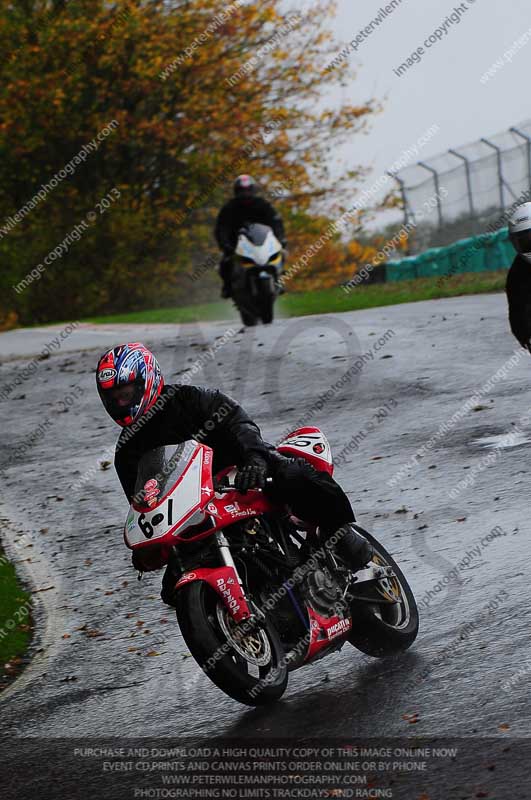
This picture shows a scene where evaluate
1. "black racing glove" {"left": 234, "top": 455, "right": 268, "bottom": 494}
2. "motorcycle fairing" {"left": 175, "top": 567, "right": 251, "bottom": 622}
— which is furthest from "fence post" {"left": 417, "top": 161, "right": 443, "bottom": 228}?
"motorcycle fairing" {"left": 175, "top": 567, "right": 251, "bottom": 622}

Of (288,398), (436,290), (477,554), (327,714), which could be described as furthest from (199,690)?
(436,290)

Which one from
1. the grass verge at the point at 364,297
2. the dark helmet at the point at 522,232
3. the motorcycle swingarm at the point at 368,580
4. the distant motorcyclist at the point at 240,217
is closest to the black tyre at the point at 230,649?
the motorcycle swingarm at the point at 368,580

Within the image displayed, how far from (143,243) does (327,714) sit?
35617 millimetres

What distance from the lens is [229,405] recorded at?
19.8ft

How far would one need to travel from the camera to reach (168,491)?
5477 millimetres

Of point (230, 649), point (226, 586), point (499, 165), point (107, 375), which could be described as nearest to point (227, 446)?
point (107, 375)

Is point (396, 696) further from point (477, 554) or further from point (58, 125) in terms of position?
point (58, 125)

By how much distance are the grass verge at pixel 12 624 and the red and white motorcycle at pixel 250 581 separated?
197 cm

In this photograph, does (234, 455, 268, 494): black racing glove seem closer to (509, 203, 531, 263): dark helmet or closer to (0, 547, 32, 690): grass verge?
(0, 547, 32, 690): grass verge

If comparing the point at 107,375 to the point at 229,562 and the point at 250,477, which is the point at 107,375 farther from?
the point at 229,562

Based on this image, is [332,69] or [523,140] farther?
[332,69]

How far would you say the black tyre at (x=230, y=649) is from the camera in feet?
17.1

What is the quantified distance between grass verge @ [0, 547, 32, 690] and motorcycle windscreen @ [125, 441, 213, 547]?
6.30 feet

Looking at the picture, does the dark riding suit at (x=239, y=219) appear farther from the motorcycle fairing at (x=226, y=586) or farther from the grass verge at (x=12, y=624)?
the motorcycle fairing at (x=226, y=586)
